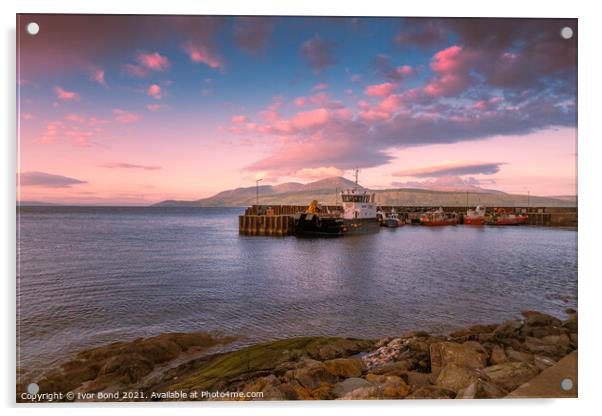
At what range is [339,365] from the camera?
15.4 ft

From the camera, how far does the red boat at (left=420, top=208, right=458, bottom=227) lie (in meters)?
34.6

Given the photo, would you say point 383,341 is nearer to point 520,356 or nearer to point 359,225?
point 520,356

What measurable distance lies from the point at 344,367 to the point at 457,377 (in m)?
1.38

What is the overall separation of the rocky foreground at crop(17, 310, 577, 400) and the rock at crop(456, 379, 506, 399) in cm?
1

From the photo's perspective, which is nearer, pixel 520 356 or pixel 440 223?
pixel 520 356

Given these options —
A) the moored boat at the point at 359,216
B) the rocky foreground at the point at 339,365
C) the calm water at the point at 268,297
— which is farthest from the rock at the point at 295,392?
the moored boat at the point at 359,216

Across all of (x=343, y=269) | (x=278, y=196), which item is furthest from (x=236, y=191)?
(x=343, y=269)

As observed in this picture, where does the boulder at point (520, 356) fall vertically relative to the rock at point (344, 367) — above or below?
above

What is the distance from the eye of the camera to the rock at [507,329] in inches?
207

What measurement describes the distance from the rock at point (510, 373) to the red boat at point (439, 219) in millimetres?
30960

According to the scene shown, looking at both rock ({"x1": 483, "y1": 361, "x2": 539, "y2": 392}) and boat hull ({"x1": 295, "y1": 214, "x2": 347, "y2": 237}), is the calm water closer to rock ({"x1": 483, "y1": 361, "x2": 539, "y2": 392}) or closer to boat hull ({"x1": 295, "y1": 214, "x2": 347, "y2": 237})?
rock ({"x1": 483, "y1": 361, "x2": 539, "y2": 392})

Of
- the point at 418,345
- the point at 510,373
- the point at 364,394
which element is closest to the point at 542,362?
the point at 510,373

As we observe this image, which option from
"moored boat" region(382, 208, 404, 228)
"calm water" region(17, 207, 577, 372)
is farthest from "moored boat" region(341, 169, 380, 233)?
"calm water" region(17, 207, 577, 372)

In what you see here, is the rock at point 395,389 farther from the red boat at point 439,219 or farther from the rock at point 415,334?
the red boat at point 439,219
